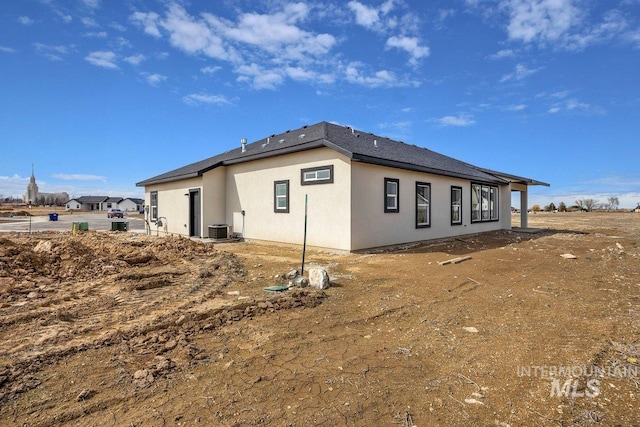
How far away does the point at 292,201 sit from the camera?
12.0 m

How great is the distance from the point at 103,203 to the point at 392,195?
317 feet

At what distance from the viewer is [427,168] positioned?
1295cm

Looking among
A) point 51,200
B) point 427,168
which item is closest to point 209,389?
point 427,168

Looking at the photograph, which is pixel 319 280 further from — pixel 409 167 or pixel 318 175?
pixel 409 167

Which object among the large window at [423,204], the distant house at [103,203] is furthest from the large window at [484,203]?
the distant house at [103,203]

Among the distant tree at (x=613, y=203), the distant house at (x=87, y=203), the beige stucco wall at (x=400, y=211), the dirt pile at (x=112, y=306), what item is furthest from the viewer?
the distant house at (x=87, y=203)

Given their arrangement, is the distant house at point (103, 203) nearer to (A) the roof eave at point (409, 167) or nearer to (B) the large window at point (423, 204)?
(A) the roof eave at point (409, 167)

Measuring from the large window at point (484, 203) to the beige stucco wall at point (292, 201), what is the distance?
915 cm

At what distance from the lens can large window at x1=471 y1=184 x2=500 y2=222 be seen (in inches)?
659

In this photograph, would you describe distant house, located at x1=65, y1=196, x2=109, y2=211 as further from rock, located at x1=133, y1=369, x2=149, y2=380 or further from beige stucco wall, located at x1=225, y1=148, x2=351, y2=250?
rock, located at x1=133, y1=369, x2=149, y2=380

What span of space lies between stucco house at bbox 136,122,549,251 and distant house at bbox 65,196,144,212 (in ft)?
261

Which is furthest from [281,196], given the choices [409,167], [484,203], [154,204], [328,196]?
[484,203]

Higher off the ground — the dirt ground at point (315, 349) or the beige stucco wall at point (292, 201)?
the beige stucco wall at point (292, 201)

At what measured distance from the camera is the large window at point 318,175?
10859mm
